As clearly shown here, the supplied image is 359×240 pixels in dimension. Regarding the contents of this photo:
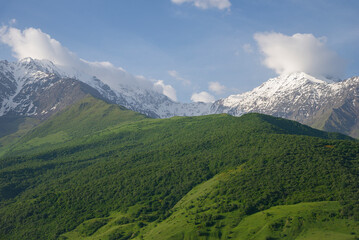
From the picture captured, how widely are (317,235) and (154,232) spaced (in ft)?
261

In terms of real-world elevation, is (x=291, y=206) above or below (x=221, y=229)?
above

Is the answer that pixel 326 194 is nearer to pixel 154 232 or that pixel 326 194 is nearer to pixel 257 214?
pixel 257 214

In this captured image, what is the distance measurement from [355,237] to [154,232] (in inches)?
3706

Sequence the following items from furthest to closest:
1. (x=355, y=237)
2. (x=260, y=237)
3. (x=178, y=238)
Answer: (x=178, y=238) < (x=260, y=237) < (x=355, y=237)

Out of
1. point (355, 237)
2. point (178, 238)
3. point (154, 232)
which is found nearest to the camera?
point (355, 237)

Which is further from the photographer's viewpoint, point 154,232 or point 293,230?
point 154,232

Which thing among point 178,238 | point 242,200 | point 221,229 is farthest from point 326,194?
point 178,238

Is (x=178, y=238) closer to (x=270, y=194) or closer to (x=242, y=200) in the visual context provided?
(x=242, y=200)

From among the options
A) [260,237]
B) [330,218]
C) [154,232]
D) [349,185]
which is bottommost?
[154,232]

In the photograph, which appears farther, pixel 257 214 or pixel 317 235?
pixel 257 214

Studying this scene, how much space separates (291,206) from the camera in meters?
182

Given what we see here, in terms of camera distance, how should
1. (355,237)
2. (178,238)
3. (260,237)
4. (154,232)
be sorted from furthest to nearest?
(154,232) < (178,238) < (260,237) < (355,237)

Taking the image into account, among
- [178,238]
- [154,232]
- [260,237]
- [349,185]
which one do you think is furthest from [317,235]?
[154,232]

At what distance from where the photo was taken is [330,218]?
166000mm
